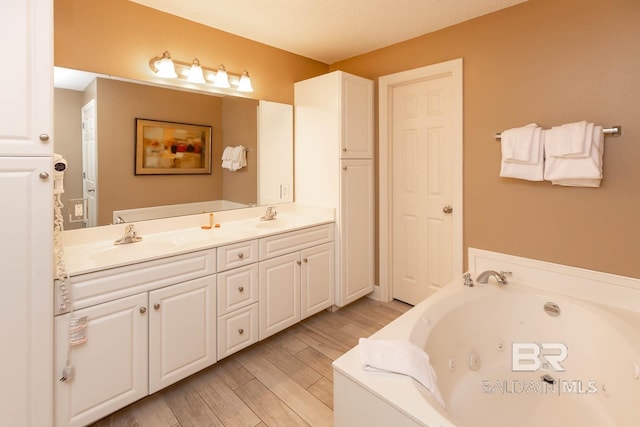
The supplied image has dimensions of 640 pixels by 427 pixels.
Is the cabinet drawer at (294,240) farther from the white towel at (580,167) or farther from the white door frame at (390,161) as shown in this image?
the white towel at (580,167)

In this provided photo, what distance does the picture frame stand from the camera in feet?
7.27

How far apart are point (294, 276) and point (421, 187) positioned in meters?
1.38

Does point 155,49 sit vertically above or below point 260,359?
above

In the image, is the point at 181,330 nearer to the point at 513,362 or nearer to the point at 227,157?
the point at 227,157

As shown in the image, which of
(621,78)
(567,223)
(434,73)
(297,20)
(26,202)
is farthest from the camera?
(434,73)

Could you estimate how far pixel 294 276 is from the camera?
2.53 m

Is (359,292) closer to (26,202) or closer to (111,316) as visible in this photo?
(111,316)

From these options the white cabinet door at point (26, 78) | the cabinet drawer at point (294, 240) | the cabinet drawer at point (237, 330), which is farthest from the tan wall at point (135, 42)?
the cabinet drawer at point (237, 330)

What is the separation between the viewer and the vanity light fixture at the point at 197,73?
223 centimetres

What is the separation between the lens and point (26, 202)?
4.43 ft

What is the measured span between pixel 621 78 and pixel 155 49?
113 inches

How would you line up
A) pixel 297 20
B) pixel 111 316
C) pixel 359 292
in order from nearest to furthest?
pixel 111 316
pixel 297 20
pixel 359 292

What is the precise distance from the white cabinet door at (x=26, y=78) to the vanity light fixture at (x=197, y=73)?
876 millimetres

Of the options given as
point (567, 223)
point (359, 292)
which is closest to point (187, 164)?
point (359, 292)
